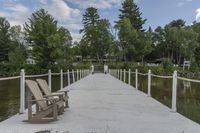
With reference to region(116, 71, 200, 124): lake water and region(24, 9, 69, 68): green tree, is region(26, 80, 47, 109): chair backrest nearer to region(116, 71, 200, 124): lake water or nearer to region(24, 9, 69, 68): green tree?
region(116, 71, 200, 124): lake water

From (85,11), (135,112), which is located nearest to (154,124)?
(135,112)

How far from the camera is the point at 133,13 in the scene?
3438 inches

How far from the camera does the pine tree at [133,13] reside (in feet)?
284

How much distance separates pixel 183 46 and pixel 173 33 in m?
3.94

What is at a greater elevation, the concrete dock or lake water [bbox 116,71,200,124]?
the concrete dock

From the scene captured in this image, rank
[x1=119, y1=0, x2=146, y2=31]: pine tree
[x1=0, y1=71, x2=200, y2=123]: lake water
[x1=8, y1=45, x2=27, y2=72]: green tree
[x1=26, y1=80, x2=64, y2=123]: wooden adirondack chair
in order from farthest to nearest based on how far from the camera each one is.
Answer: [x1=119, y1=0, x2=146, y2=31]: pine tree → [x1=8, y1=45, x2=27, y2=72]: green tree → [x1=0, y1=71, x2=200, y2=123]: lake water → [x1=26, y1=80, x2=64, y2=123]: wooden adirondack chair

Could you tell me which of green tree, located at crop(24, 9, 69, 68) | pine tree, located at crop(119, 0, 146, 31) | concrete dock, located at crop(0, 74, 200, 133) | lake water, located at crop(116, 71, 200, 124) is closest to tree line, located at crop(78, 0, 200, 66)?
pine tree, located at crop(119, 0, 146, 31)

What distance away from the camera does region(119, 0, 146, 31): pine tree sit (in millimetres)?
86631

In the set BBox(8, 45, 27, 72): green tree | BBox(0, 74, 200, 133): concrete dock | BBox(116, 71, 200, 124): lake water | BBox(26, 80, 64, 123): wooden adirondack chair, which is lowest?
BBox(116, 71, 200, 124): lake water

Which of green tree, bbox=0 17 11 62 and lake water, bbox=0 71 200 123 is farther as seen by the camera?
green tree, bbox=0 17 11 62

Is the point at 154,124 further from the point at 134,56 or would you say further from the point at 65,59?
the point at 134,56

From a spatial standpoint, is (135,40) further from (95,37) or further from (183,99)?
(183,99)

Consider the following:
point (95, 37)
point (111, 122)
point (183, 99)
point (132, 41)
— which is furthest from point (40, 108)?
point (95, 37)

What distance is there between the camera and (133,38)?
73.1 meters
